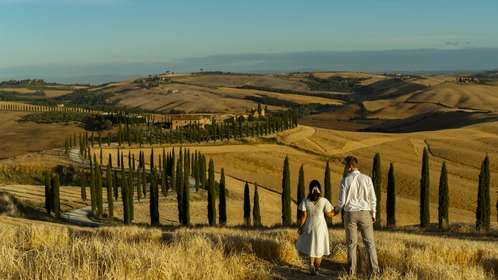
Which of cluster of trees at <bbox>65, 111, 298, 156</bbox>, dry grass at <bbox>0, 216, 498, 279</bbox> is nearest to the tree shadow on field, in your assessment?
dry grass at <bbox>0, 216, 498, 279</bbox>

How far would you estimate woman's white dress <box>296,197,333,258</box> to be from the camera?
11.3 m

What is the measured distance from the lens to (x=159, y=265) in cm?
839

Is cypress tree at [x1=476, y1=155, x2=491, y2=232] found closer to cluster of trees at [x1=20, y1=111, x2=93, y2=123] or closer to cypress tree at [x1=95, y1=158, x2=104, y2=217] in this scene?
cypress tree at [x1=95, y1=158, x2=104, y2=217]

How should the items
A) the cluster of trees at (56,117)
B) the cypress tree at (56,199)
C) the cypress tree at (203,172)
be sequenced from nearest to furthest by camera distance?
the cypress tree at (56,199)
the cypress tree at (203,172)
the cluster of trees at (56,117)

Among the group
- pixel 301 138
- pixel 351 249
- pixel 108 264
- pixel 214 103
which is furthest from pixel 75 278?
pixel 214 103

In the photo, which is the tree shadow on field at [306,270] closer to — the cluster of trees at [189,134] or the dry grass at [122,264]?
the dry grass at [122,264]

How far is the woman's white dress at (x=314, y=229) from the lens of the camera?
11.3 meters

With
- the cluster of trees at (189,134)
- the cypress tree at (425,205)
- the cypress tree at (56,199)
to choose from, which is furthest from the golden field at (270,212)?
the cypress tree at (56,199)

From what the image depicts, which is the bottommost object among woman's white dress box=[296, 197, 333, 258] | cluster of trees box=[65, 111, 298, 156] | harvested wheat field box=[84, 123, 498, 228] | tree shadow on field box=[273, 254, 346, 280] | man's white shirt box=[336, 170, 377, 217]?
harvested wheat field box=[84, 123, 498, 228]

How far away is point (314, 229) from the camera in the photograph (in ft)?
37.6

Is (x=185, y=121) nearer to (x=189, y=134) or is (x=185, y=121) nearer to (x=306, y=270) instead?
(x=189, y=134)

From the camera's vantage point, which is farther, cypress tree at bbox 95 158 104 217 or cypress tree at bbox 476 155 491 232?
cypress tree at bbox 95 158 104 217

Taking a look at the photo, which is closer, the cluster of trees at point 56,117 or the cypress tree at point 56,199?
the cypress tree at point 56,199

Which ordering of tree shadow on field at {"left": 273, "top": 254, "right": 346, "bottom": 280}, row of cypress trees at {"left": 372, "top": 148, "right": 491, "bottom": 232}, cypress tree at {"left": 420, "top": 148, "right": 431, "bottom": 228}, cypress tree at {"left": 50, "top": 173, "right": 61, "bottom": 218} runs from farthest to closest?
cypress tree at {"left": 50, "top": 173, "right": 61, "bottom": 218} → cypress tree at {"left": 420, "top": 148, "right": 431, "bottom": 228} → row of cypress trees at {"left": 372, "top": 148, "right": 491, "bottom": 232} → tree shadow on field at {"left": 273, "top": 254, "right": 346, "bottom": 280}
